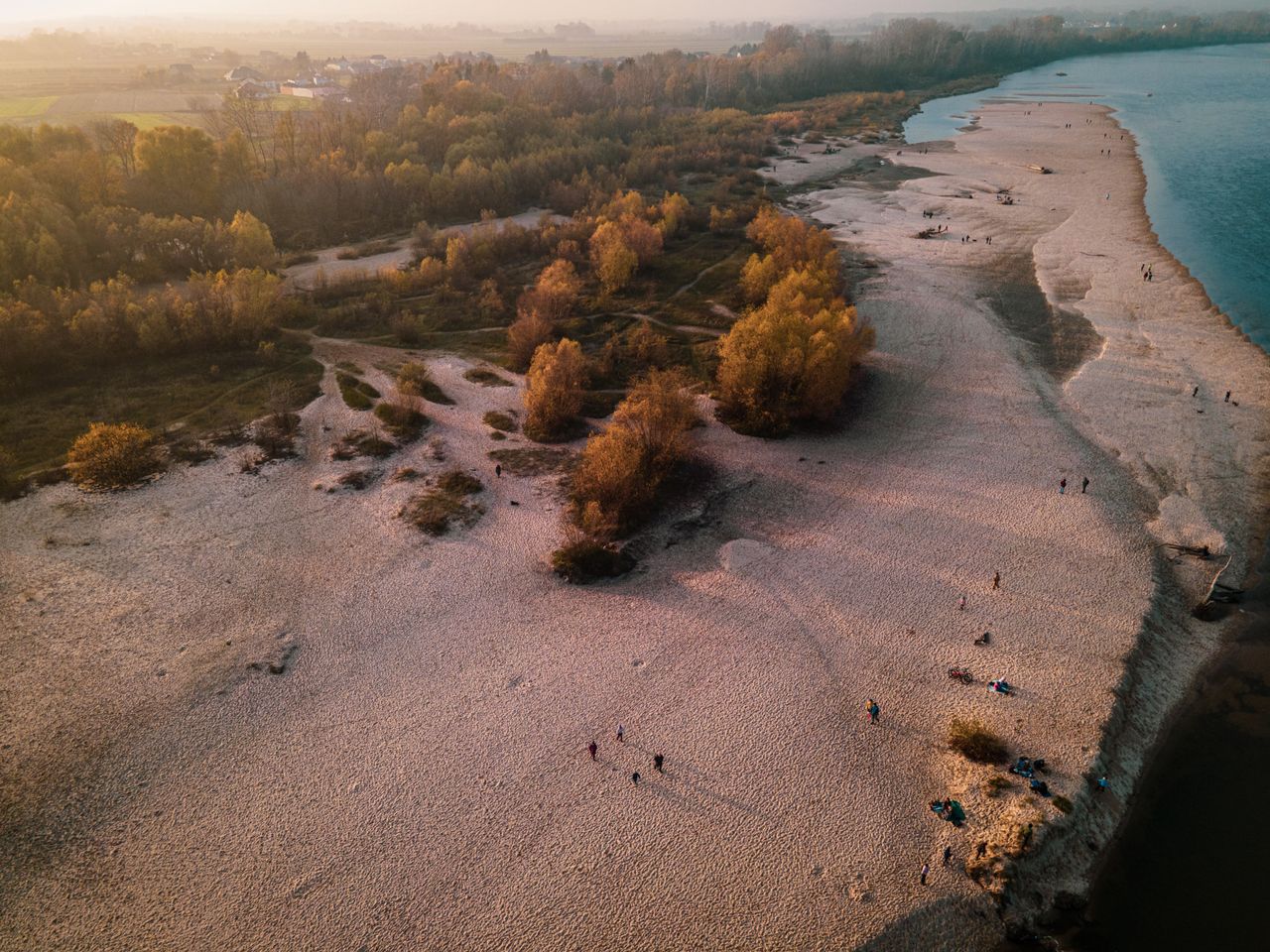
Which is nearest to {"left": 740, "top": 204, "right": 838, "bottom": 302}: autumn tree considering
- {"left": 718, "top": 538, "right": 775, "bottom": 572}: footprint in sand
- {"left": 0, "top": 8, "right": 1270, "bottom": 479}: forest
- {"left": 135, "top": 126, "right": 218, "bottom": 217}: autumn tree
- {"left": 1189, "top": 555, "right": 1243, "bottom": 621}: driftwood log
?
{"left": 0, "top": 8, "right": 1270, "bottom": 479}: forest

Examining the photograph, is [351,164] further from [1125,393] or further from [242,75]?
[242,75]

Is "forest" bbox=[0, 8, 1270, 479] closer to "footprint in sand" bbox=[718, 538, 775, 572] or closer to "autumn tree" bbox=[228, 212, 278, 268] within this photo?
"autumn tree" bbox=[228, 212, 278, 268]

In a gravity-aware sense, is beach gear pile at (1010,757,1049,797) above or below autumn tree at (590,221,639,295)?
below

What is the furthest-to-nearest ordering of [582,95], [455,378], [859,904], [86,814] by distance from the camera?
[582,95] < [455,378] < [86,814] < [859,904]

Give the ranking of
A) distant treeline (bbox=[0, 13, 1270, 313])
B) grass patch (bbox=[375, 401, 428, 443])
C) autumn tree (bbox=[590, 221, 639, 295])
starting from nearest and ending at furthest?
grass patch (bbox=[375, 401, 428, 443])
distant treeline (bbox=[0, 13, 1270, 313])
autumn tree (bbox=[590, 221, 639, 295])

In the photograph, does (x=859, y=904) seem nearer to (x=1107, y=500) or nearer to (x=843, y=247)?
(x=1107, y=500)

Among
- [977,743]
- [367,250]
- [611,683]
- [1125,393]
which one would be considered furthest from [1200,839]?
[367,250]

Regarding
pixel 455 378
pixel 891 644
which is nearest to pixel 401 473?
pixel 455 378
